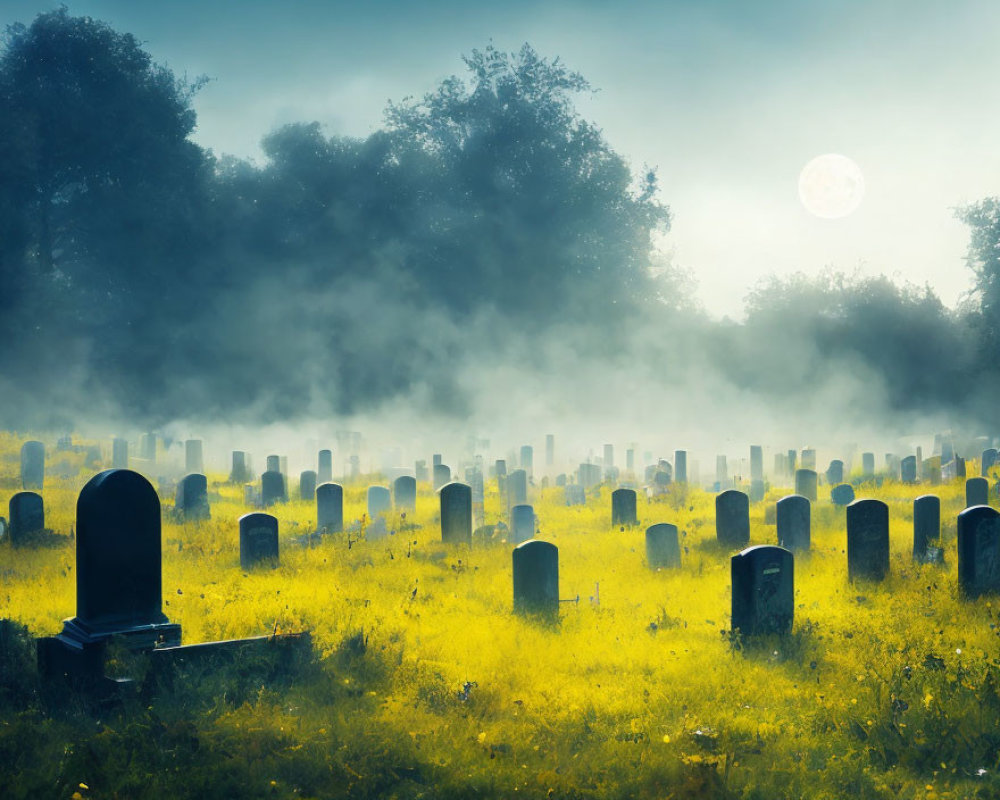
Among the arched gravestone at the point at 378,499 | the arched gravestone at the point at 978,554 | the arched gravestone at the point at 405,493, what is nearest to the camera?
the arched gravestone at the point at 978,554

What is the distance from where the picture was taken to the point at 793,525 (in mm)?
12766

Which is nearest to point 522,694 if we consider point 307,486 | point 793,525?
point 793,525

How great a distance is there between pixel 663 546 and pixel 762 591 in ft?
11.2

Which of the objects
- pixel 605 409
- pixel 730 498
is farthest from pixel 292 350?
pixel 730 498

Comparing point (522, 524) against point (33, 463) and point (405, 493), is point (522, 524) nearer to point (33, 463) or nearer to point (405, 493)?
point (405, 493)

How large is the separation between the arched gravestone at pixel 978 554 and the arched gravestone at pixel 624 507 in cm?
623

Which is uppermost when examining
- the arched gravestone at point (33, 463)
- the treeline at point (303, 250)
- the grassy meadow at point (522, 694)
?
the treeline at point (303, 250)

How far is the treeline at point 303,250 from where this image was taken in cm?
3128

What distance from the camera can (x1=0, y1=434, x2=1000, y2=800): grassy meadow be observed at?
209 inches

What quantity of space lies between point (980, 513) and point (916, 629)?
2.44 m

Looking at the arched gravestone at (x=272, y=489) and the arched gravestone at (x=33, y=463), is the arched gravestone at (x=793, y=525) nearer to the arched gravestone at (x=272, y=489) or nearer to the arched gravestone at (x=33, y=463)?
the arched gravestone at (x=272, y=489)

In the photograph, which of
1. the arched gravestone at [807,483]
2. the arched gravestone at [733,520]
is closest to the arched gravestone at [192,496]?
the arched gravestone at [733,520]

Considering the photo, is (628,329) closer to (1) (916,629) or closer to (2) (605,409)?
(2) (605,409)

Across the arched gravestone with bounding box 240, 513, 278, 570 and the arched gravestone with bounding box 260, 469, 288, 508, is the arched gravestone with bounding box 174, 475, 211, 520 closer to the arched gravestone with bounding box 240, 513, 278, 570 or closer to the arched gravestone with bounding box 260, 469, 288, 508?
the arched gravestone with bounding box 260, 469, 288, 508
